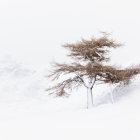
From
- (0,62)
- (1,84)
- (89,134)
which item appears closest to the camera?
(89,134)

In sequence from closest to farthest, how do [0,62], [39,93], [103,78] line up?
[103,78] → [39,93] → [0,62]

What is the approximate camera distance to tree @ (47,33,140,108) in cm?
1884

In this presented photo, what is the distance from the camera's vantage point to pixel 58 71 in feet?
65.6

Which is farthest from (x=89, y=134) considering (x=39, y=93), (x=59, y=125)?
(x=39, y=93)

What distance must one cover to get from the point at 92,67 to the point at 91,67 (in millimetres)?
85

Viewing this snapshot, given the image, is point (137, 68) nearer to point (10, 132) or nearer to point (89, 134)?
point (89, 134)

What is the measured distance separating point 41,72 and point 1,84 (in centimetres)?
1536

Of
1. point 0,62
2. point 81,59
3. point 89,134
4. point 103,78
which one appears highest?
point 0,62

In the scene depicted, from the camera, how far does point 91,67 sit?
18500 mm

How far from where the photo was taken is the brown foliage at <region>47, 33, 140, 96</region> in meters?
18.8

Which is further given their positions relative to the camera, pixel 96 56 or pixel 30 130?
pixel 96 56

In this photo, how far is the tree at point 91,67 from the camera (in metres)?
18.8

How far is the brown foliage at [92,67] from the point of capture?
18.8 metres

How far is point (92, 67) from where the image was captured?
18.5 meters
